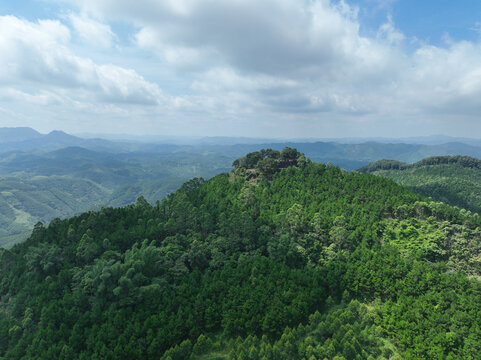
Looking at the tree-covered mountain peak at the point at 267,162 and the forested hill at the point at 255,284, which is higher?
the tree-covered mountain peak at the point at 267,162

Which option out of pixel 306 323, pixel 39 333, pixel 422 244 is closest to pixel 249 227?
pixel 306 323

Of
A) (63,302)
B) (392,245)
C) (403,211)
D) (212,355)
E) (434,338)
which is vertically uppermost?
(403,211)

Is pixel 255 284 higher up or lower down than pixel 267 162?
lower down

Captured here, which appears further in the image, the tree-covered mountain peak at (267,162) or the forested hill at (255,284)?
the tree-covered mountain peak at (267,162)

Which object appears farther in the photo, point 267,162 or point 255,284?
point 267,162

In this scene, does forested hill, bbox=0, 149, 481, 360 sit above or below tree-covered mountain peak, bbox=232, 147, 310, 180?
below

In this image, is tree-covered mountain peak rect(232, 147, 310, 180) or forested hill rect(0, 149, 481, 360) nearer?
forested hill rect(0, 149, 481, 360)

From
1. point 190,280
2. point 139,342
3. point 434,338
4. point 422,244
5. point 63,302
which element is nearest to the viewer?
point 434,338

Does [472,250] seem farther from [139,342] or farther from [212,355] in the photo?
[139,342]
